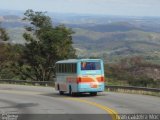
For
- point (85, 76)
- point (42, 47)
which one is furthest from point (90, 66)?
point (42, 47)

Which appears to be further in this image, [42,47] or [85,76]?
[42,47]

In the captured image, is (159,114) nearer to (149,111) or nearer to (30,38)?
(149,111)

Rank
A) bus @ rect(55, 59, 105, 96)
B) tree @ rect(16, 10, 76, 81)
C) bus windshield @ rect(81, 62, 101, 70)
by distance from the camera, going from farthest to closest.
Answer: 1. tree @ rect(16, 10, 76, 81)
2. bus windshield @ rect(81, 62, 101, 70)
3. bus @ rect(55, 59, 105, 96)

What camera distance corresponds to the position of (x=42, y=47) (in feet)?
240

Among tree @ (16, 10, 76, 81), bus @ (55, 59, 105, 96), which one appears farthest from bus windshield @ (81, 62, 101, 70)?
tree @ (16, 10, 76, 81)

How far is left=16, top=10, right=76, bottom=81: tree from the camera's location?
Result: 72.2 meters

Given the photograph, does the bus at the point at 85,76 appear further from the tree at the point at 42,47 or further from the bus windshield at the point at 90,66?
the tree at the point at 42,47

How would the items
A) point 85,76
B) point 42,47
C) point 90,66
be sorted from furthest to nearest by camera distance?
point 42,47 < point 90,66 < point 85,76

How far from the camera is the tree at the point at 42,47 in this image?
7225 cm

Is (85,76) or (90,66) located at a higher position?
(90,66)

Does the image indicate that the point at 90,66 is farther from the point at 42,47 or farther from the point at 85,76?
the point at 42,47

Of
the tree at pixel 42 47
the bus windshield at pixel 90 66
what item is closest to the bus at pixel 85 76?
the bus windshield at pixel 90 66

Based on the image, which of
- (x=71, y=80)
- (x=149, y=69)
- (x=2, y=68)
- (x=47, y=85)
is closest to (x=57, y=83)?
(x=71, y=80)

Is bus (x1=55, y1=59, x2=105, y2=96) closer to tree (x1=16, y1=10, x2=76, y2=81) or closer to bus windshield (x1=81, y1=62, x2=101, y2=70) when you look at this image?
bus windshield (x1=81, y1=62, x2=101, y2=70)
